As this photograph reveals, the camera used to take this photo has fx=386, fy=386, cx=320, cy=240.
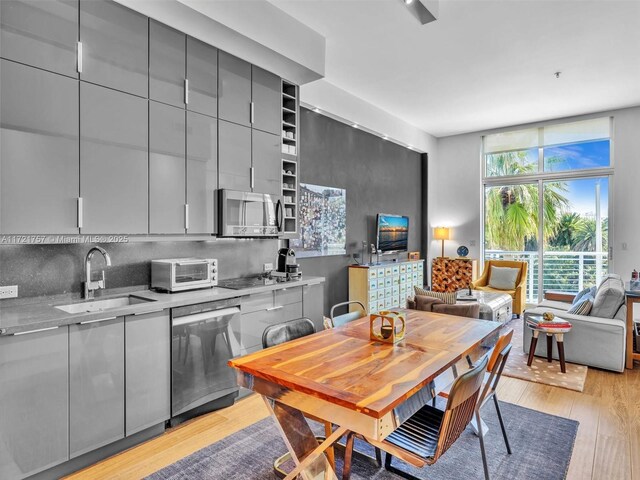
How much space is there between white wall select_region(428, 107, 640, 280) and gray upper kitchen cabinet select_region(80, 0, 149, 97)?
6145 millimetres

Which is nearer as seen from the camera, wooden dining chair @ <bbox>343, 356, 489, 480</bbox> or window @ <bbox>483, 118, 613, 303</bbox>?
wooden dining chair @ <bbox>343, 356, 489, 480</bbox>

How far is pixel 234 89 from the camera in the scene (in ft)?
11.4

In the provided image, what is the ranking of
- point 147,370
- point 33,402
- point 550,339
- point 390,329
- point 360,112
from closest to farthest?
point 33,402, point 390,329, point 147,370, point 550,339, point 360,112

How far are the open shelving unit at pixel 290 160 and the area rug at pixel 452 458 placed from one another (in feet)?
6.68

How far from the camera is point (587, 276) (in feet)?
21.7

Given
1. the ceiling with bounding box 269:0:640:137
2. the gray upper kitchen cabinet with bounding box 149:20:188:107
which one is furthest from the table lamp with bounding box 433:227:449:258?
the gray upper kitchen cabinet with bounding box 149:20:188:107

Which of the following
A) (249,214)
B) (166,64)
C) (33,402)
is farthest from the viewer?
(249,214)

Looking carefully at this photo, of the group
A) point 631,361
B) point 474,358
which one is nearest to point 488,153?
point 631,361

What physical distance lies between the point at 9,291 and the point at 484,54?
192 inches

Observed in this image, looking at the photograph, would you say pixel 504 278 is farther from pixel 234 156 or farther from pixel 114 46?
pixel 114 46

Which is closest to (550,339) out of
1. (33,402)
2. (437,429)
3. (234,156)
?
(437,429)

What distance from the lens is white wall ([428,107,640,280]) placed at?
20.1ft

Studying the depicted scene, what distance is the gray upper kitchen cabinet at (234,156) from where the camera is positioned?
11.1 feet

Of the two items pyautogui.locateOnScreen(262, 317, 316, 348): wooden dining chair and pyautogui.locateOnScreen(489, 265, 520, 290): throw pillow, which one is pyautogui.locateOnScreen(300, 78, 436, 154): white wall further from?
pyautogui.locateOnScreen(262, 317, 316, 348): wooden dining chair
